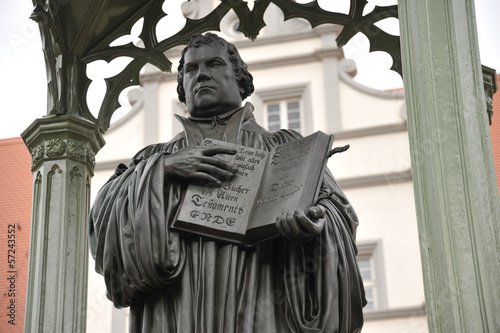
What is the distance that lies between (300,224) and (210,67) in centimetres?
134

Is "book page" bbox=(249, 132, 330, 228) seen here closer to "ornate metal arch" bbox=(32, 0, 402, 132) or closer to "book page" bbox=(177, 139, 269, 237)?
"book page" bbox=(177, 139, 269, 237)

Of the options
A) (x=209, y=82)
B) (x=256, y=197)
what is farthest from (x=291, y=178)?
(x=209, y=82)

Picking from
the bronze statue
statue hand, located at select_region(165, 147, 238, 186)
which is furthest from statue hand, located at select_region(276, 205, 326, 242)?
statue hand, located at select_region(165, 147, 238, 186)

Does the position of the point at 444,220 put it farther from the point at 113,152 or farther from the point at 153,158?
the point at 113,152

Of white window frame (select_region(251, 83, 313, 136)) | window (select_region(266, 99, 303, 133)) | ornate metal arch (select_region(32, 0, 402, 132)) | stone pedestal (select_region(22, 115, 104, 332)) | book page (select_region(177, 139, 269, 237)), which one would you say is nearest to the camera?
book page (select_region(177, 139, 269, 237))

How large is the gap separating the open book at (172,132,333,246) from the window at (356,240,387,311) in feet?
45.6

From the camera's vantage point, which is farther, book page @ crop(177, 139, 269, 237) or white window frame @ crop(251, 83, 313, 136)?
white window frame @ crop(251, 83, 313, 136)

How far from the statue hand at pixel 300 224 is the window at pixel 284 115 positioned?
12.8 meters

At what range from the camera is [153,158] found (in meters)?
6.41

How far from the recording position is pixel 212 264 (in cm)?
624

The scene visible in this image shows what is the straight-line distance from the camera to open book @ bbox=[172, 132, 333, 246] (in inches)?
244

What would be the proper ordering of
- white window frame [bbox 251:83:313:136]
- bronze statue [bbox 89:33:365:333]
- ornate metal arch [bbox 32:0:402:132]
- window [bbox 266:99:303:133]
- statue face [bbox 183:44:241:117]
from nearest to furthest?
bronze statue [bbox 89:33:365:333], statue face [bbox 183:44:241:117], ornate metal arch [bbox 32:0:402:132], window [bbox 266:99:303:133], white window frame [bbox 251:83:313:136]

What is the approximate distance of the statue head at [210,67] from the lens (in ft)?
22.8

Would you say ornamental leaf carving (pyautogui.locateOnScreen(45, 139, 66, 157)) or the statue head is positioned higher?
ornamental leaf carving (pyautogui.locateOnScreen(45, 139, 66, 157))
